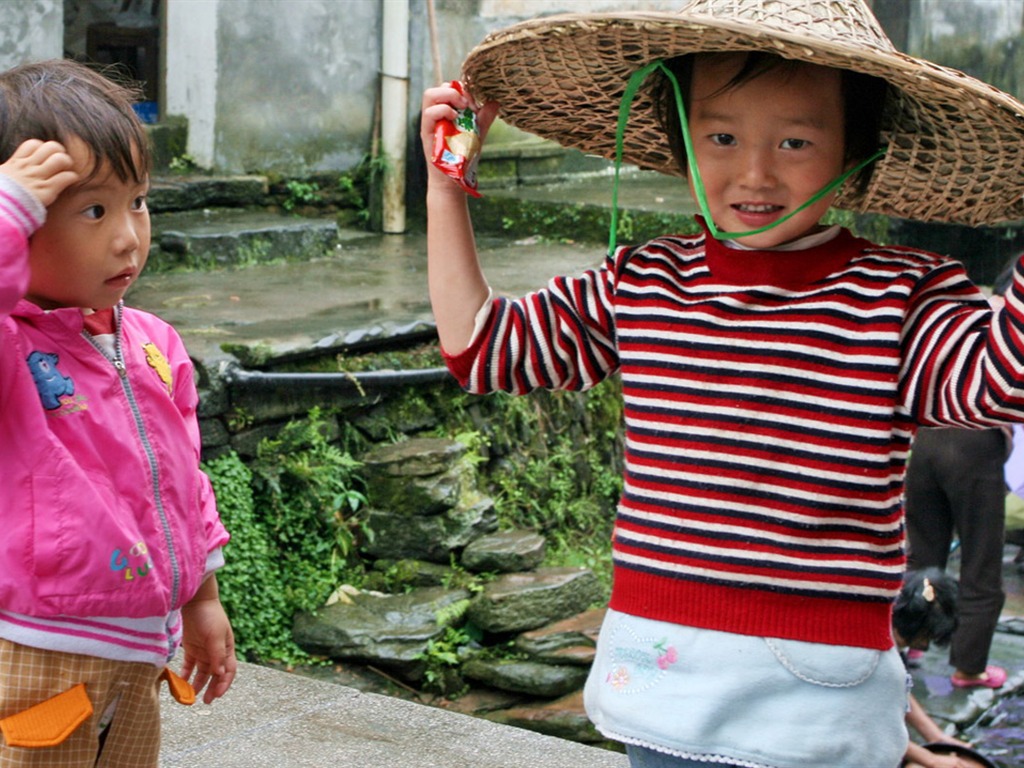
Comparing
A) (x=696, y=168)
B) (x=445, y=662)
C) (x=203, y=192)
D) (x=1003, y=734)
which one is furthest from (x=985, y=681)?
(x=203, y=192)

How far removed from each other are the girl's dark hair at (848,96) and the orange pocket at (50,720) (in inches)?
46.4

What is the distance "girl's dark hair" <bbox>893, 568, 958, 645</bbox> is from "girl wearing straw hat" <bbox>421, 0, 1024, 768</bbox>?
293cm

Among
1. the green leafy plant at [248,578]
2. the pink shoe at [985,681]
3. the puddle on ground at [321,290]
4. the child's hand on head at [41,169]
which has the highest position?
the child's hand on head at [41,169]

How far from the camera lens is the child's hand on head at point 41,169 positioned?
183cm

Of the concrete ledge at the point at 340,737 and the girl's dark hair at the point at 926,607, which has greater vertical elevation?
the concrete ledge at the point at 340,737

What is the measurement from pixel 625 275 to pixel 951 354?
47cm

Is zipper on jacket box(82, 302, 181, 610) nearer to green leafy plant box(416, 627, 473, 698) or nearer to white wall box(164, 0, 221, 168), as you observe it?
green leafy plant box(416, 627, 473, 698)

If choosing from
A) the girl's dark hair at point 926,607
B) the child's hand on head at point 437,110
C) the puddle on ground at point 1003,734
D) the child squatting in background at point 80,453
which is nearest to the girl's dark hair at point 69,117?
the child squatting in background at point 80,453

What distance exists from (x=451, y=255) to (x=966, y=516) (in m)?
3.69

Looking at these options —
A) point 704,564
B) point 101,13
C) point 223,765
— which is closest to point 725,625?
point 704,564

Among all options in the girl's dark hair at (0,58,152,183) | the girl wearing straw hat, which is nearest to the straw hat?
the girl wearing straw hat

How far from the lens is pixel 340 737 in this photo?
3381 mm

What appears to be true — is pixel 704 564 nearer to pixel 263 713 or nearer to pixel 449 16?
pixel 263 713

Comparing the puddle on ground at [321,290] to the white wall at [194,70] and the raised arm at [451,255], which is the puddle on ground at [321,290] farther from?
the raised arm at [451,255]
